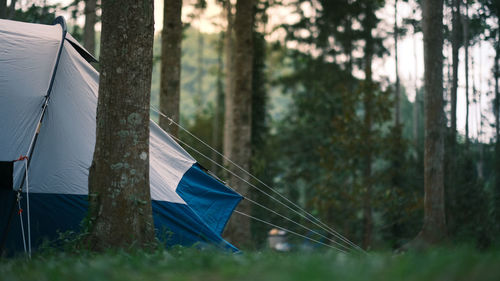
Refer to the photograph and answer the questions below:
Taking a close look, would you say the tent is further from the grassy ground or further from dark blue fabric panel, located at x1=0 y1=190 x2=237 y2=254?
the grassy ground

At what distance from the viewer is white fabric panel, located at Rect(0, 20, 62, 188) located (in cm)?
648

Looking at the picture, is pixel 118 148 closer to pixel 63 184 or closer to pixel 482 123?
pixel 63 184

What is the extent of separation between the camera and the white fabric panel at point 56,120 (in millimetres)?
6547

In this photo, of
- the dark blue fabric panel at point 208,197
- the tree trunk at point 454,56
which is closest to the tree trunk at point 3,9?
the dark blue fabric panel at point 208,197

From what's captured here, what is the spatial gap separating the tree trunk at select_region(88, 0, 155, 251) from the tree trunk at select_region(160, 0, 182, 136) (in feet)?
16.7

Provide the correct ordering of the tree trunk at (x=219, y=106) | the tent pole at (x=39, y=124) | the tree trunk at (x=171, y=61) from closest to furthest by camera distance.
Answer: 1. the tent pole at (x=39, y=124)
2. the tree trunk at (x=171, y=61)
3. the tree trunk at (x=219, y=106)

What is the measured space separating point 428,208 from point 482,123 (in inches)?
712

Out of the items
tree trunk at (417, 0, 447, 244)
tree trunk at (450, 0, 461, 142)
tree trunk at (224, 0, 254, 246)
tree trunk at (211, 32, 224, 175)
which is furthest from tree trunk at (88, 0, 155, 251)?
tree trunk at (211, 32, 224, 175)

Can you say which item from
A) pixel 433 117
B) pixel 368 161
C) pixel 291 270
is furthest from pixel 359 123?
pixel 291 270

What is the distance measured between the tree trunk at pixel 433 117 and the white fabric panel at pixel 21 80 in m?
7.92

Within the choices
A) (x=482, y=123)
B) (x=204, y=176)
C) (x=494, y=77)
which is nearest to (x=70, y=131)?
(x=204, y=176)

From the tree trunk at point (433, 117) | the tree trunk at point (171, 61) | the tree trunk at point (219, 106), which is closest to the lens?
the tree trunk at point (171, 61)

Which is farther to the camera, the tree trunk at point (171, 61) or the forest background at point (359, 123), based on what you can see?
the forest background at point (359, 123)

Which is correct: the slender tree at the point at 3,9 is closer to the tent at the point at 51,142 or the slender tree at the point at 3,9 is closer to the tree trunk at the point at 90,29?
the tree trunk at the point at 90,29
